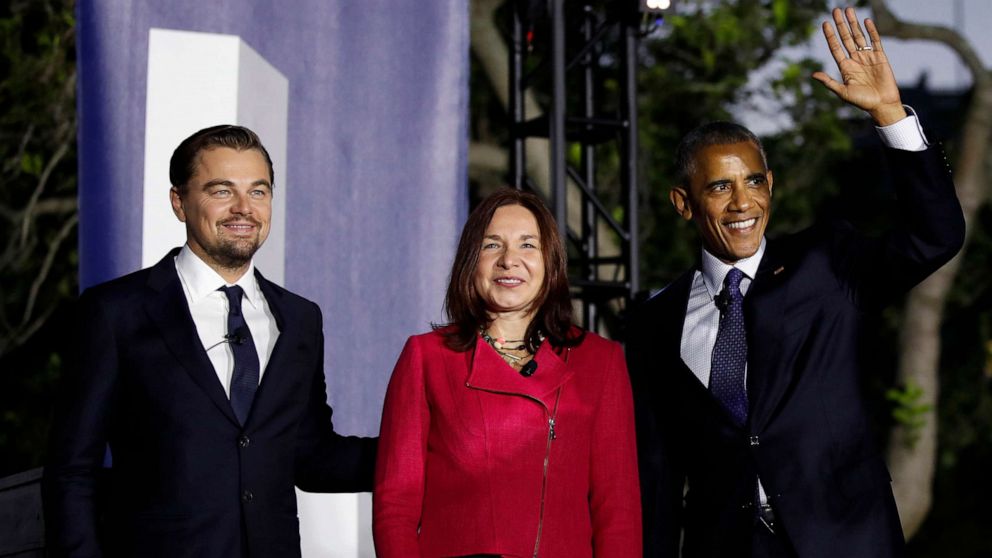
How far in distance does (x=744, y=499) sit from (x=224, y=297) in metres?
1.32

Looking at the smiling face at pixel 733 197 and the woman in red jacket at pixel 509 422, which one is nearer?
the woman in red jacket at pixel 509 422

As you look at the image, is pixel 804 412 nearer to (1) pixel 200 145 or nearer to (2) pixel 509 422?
(2) pixel 509 422

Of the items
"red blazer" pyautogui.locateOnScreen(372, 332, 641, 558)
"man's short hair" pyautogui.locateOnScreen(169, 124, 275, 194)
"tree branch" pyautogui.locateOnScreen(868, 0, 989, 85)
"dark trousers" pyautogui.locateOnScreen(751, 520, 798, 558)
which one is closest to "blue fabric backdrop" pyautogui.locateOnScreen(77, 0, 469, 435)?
"man's short hair" pyautogui.locateOnScreen(169, 124, 275, 194)

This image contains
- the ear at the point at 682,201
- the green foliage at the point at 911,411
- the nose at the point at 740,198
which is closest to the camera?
the nose at the point at 740,198

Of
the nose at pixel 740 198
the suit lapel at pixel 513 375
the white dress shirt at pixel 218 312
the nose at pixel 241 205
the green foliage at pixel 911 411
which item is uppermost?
the nose at pixel 740 198

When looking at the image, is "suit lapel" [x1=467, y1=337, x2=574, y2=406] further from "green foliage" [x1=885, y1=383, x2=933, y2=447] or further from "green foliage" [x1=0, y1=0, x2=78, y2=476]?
"green foliage" [x1=885, y1=383, x2=933, y2=447]

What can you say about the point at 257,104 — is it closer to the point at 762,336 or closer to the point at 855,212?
the point at 762,336

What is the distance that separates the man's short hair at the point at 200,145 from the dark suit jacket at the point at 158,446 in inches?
10.3

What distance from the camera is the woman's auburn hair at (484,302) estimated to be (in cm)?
235

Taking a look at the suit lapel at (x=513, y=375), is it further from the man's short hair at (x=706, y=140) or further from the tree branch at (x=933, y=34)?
the tree branch at (x=933, y=34)

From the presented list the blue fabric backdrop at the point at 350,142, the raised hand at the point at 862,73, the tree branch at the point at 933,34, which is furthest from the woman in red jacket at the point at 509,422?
the tree branch at the point at 933,34

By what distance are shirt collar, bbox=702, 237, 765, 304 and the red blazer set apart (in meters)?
0.45

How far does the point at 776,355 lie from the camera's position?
244cm

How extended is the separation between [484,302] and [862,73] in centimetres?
101
